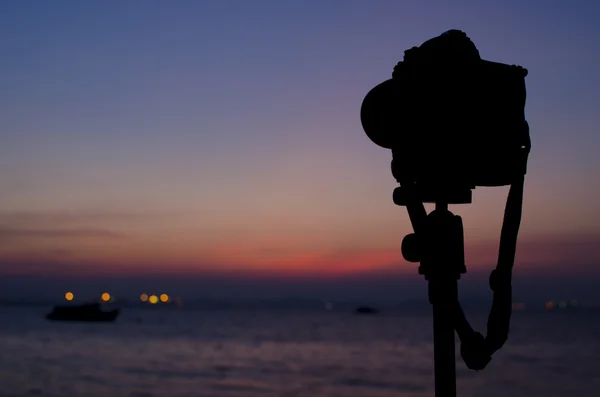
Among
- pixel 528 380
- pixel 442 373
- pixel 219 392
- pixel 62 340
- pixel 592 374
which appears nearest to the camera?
pixel 442 373

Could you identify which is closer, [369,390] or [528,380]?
[369,390]

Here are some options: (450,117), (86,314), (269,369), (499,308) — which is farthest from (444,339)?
(86,314)

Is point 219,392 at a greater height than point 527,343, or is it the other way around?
point 527,343

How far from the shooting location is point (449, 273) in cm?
261

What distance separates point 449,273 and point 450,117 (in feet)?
1.70

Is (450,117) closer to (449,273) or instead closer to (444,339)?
(449,273)

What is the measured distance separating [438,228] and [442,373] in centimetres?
48

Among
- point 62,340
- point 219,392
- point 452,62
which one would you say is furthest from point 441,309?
point 62,340

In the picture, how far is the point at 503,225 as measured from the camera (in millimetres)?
2652

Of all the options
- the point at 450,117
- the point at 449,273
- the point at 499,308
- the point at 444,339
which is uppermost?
the point at 450,117

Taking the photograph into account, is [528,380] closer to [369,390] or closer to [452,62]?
[369,390]

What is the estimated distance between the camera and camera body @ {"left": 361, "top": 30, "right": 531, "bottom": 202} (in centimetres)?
258

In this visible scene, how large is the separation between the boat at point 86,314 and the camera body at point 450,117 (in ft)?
385

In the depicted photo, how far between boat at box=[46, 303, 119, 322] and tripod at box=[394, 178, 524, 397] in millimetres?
117323
